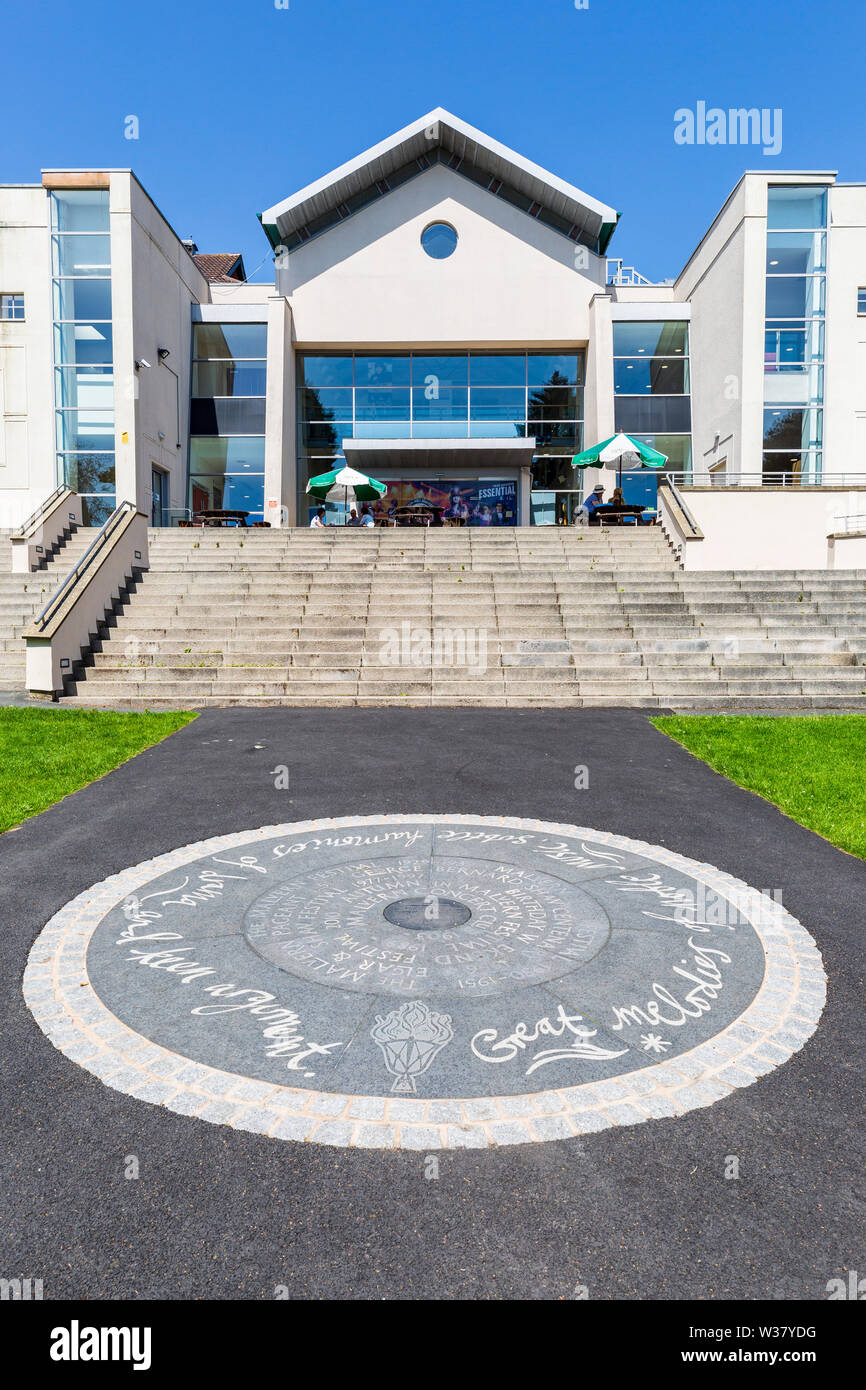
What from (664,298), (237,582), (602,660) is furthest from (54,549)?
(664,298)

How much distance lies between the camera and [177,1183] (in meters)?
2.85

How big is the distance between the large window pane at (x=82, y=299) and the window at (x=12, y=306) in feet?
4.45

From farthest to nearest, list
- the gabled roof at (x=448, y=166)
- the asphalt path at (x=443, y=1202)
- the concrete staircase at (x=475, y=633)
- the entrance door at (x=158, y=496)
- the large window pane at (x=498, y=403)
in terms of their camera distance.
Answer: the large window pane at (x=498, y=403), the gabled roof at (x=448, y=166), the entrance door at (x=158, y=496), the concrete staircase at (x=475, y=633), the asphalt path at (x=443, y=1202)

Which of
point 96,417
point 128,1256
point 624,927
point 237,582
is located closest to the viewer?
point 128,1256

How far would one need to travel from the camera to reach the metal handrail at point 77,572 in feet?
45.3

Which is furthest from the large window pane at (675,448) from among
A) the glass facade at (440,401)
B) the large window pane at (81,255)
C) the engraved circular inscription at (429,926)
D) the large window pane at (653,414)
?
the engraved circular inscription at (429,926)

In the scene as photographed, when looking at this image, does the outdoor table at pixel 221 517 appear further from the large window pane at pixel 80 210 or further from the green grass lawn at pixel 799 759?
the green grass lawn at pixel 799 759

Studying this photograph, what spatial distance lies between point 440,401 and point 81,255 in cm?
1340

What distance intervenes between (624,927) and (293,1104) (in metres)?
2.37

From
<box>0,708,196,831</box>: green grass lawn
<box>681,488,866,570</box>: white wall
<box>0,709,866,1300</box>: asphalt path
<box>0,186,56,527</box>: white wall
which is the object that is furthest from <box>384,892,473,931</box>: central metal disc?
<box>0,186,56,527</box>: white wall

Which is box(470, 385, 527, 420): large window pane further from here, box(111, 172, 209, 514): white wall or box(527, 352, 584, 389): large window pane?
box(111, 172, 209, 514): white wall
